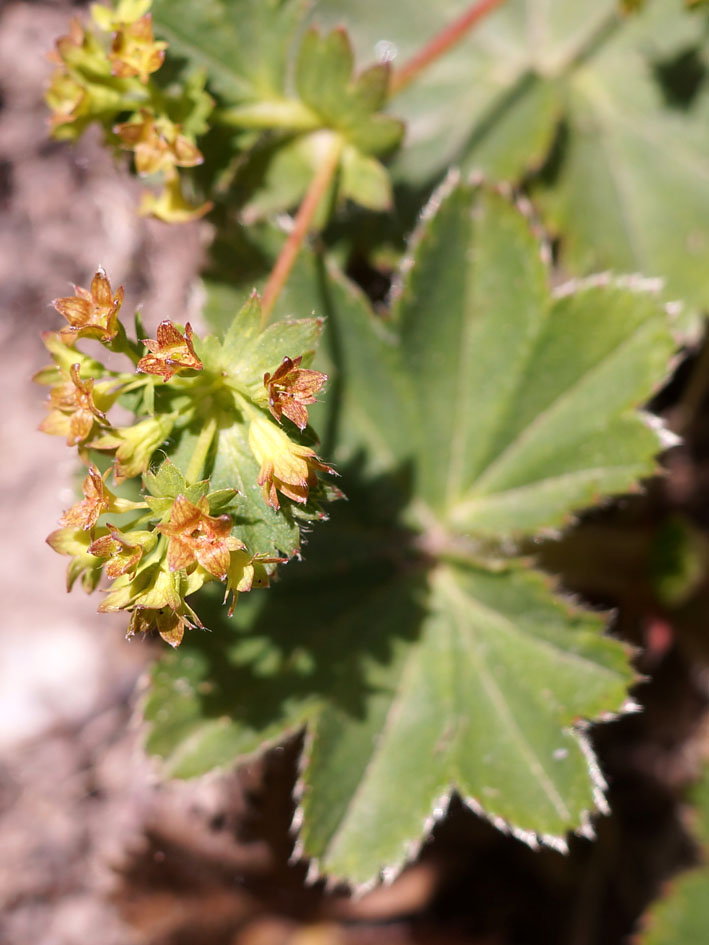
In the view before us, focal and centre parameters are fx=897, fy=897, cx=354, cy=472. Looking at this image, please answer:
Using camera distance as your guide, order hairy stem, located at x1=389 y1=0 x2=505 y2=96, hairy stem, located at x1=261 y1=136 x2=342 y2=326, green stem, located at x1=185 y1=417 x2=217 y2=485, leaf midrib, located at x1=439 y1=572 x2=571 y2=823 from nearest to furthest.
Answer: green stem, located at x1=185 y1=417 x2=217 y2=485, hairy stem, located at x1=261 y1=136 x2=342 y2=326, leaf midrib, located at x1=439 y1=572 x2=571 y2=823, hairy stem, located at x1=389 y1=0 x2=505 y2=96

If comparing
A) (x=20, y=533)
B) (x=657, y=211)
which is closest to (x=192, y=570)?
(x=657, y=211)

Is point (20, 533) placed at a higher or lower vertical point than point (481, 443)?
lower

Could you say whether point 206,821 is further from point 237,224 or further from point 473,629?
point 237,224

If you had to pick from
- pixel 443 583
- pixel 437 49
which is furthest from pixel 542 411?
pixel 437 49

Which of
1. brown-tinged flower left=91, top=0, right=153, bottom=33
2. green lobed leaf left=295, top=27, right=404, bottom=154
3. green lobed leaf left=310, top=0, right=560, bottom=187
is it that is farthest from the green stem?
green lobed leaf left=310, top=0, right=560, bottom=187

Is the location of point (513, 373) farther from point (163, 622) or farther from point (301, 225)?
point (163, 622)

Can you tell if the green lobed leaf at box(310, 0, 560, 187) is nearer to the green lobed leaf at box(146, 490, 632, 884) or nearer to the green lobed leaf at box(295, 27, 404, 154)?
the green lobed leaf at box(295, 27, 404, 154)

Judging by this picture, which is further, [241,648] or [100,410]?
[241,648]
